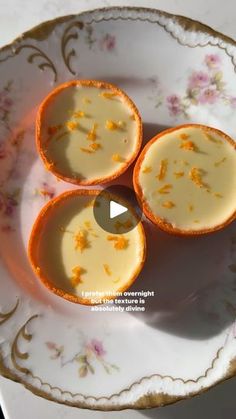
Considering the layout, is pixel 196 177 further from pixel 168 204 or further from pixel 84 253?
pixel 84 253

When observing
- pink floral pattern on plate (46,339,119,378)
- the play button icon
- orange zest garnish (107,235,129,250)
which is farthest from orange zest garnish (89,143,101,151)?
pink floral pattern on plate (46,339,119,378)

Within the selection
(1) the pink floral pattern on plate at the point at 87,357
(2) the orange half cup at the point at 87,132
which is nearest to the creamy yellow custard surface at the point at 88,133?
(2) the orange half cup at the point at 87,132

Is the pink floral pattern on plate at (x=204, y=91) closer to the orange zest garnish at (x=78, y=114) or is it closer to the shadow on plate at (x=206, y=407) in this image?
the orange zest garnish at (x=78, y=114)

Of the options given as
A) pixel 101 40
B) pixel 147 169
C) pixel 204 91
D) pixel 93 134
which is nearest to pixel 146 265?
pixel 147 169

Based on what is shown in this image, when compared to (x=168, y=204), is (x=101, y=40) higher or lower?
higher

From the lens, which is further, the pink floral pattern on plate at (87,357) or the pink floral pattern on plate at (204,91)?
the pink floral pattern on plate at (204,91)

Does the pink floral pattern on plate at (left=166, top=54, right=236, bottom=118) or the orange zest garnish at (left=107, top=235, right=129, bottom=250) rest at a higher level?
the pink floral pattern on plate at (left=166, top=54, right=236, bottom=118)

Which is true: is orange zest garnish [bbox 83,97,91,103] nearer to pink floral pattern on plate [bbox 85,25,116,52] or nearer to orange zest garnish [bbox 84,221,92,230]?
pink floral pattern on plate [bbox 85,25,116,52]
